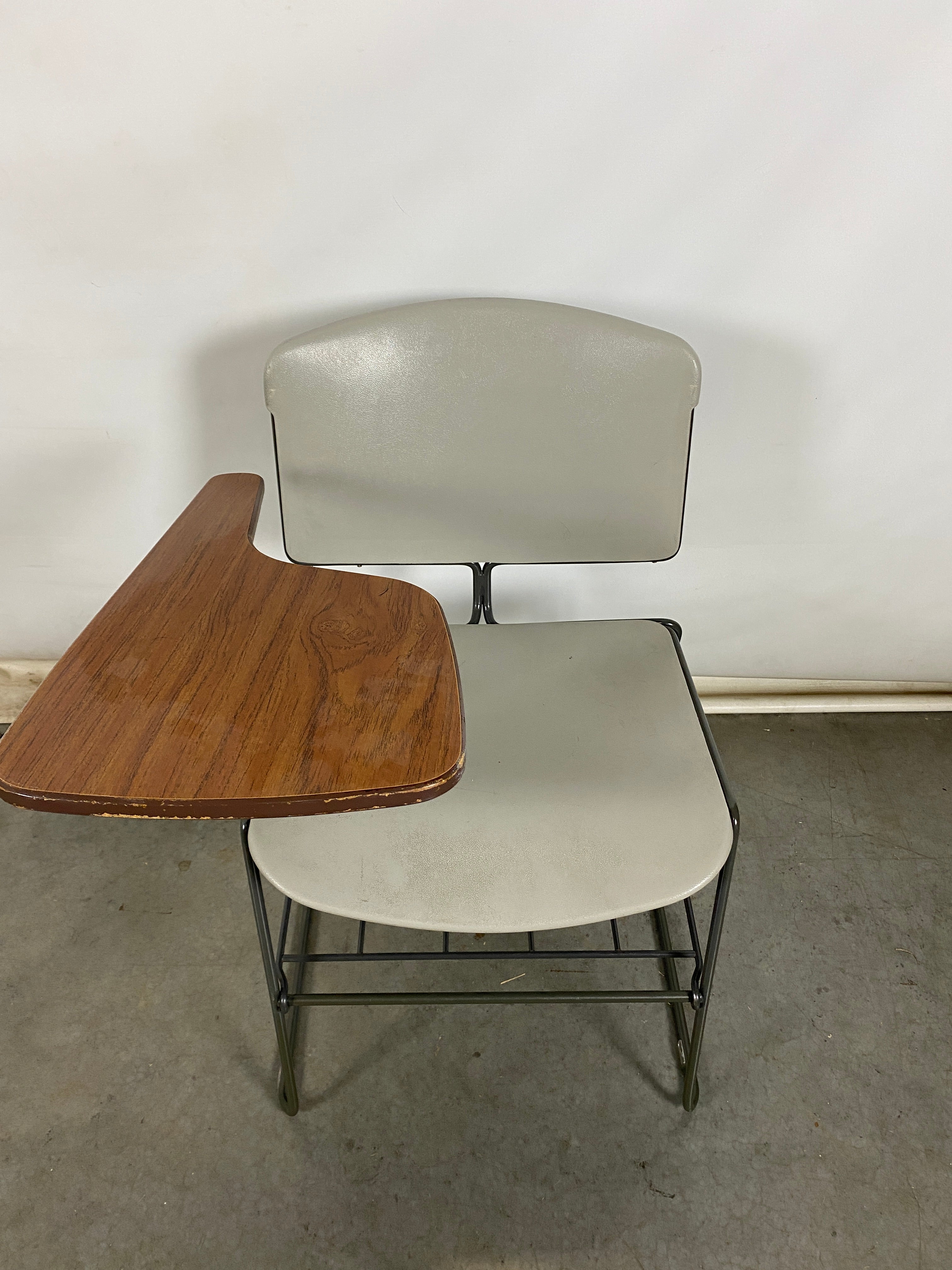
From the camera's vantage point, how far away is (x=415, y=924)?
97 cm

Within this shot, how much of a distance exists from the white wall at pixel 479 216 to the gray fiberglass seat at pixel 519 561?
24 centimetres

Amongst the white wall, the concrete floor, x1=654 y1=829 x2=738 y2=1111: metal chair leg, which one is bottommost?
the concrete floor

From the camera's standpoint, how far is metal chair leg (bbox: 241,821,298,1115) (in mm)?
1089

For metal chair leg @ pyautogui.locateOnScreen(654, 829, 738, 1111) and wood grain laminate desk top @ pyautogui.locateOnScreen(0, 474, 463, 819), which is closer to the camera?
wood grain laminate desk top @ pyautogui.locateOnScreen(0, 474, 463, 819)

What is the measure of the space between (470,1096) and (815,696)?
47.3 inches

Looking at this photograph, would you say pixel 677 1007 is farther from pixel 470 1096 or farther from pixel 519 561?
pixel 519 561

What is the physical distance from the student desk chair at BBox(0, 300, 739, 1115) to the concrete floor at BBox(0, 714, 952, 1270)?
0.10m

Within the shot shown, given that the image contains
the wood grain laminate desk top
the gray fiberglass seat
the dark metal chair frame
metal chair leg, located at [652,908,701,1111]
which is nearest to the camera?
the wood grain laminate desk top

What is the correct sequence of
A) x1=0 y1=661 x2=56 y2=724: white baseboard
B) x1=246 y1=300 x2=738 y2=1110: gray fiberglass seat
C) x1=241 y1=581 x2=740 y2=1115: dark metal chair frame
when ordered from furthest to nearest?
1. x1=0 y1=661 x2=56 y2=724: white baseboard
2. x1=241 y1=581 x2=740 y2=1115: dark metal chair frame
3. x1=246 y1=300 x2=738 y2=1110: gray fiberglass seat

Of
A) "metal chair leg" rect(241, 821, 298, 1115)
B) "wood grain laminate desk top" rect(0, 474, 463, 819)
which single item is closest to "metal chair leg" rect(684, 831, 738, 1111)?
"wood grain laminate desk top" rect(0, 474, 463, 819)

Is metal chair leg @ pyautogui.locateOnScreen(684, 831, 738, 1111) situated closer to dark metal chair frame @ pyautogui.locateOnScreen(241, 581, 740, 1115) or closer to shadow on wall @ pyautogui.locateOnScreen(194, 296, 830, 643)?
dark metal chair frame @ pyautogui.locateOnScreen(241, 581, 740, 1115)

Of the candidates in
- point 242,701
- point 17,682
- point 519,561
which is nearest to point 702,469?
point 519,561

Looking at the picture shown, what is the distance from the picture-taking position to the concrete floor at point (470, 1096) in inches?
47.6

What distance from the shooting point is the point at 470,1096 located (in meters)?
1.36
